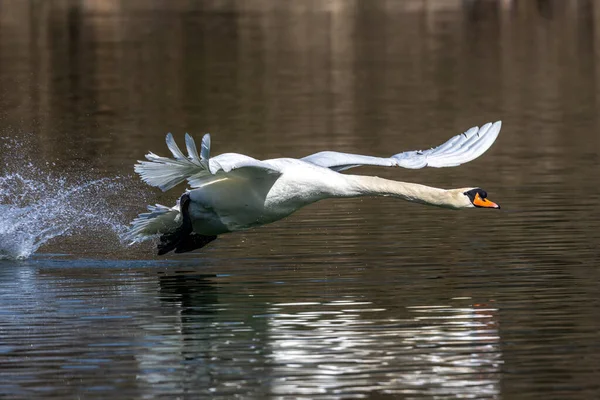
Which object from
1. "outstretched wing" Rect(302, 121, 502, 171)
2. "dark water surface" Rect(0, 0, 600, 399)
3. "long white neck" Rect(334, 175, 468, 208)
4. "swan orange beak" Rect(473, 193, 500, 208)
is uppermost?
"outstretched wing" Rect(302, 121, 502, 171)

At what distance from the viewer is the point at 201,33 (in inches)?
2137

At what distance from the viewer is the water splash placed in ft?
54.9

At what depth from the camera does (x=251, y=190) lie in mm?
14438

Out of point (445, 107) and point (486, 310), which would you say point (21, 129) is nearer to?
point (445, 107)

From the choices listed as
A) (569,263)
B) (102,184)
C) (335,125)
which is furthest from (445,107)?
(569,263)

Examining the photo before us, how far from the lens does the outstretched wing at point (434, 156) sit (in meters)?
15.2

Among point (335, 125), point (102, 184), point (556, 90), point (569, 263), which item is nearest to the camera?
point (569, 263)

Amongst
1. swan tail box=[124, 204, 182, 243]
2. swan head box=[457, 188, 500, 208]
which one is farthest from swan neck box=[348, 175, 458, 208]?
swan tail box=[124, 204, 182, 243]

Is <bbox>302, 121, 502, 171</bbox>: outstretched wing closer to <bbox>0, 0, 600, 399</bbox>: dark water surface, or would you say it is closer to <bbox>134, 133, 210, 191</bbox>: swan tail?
<bbox>0, 0, 600, 399</bbox>: dark water surface

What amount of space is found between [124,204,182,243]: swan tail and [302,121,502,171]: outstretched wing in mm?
1465

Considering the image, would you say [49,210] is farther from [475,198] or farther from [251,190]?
[475,198]

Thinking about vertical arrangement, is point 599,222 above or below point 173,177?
below

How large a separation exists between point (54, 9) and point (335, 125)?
38.2 metres

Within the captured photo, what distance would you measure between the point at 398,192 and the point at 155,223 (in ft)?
8.78
